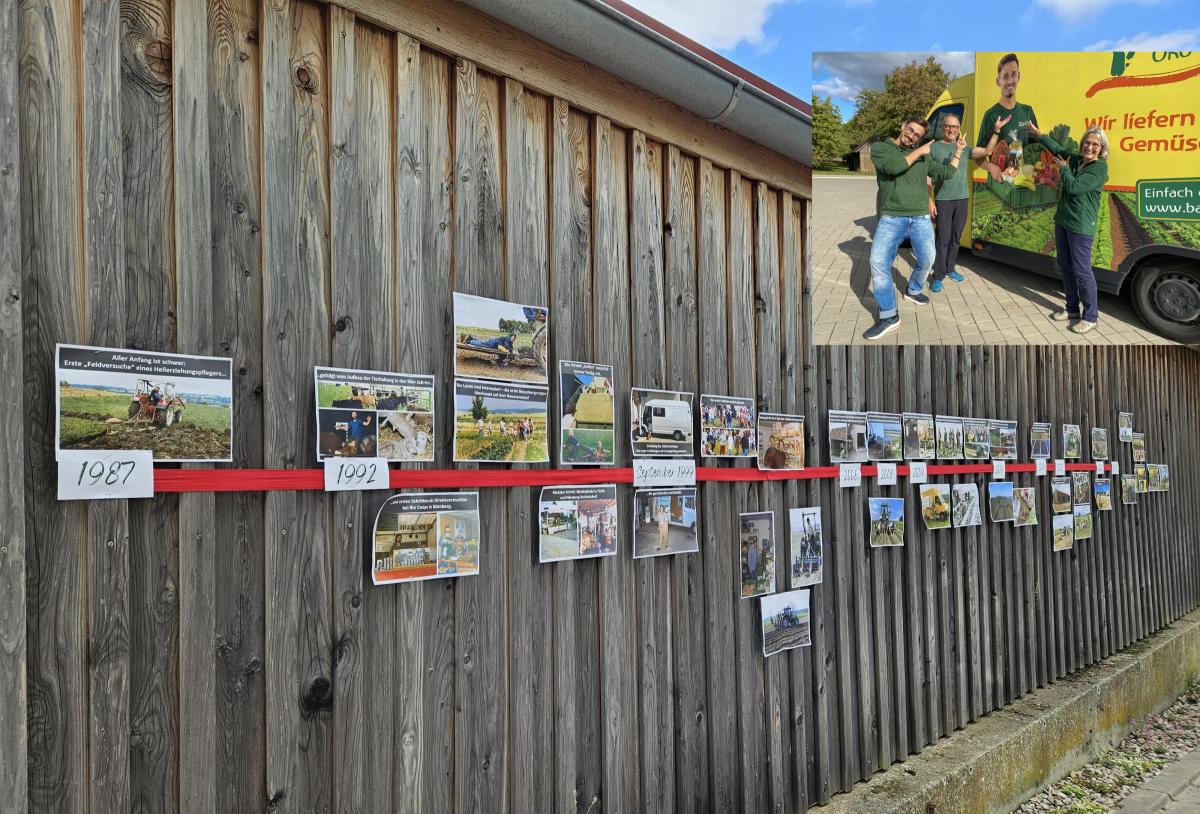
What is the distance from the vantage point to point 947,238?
4070mm

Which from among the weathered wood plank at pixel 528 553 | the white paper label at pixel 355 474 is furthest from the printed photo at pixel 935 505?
the white paper label at pixel 355 474

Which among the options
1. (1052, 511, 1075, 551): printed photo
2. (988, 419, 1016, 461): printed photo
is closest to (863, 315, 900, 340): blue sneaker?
(988, 419, 1016, 461): printed photo

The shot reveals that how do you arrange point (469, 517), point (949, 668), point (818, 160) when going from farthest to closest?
point (949, 668) < point (818, 160) < point (469, 517)

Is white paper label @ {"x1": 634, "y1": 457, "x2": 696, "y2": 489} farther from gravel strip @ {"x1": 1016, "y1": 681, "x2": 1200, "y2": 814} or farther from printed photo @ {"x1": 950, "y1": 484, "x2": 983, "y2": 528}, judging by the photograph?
gravel strip @ {"x1": 1016, "y1": 681, "x2": 1200, "y2": 814}

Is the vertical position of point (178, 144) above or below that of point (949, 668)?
above

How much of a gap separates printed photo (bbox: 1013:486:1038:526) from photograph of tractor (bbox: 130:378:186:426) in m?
5.78

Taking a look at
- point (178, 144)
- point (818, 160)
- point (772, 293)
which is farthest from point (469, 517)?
point (818, 160)

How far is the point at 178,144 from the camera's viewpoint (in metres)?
2.23

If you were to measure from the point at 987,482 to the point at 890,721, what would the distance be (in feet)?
6.25

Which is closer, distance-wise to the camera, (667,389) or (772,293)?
(667,389)

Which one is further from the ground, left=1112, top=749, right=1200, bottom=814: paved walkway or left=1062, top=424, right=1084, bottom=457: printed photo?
left=1062, top=424, right=1084, bottom=457: printed photo

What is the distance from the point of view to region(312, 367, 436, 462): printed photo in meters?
2.48

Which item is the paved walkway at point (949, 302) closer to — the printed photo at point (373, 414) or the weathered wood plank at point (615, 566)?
the weathered wood plank at point (615, 566)

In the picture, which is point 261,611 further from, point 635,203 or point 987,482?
point 987,482
